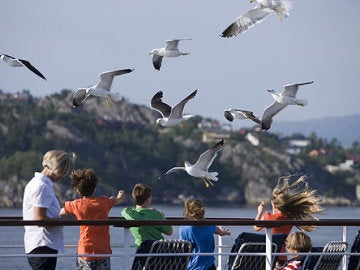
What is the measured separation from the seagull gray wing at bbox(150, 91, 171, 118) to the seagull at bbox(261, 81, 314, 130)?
127cm

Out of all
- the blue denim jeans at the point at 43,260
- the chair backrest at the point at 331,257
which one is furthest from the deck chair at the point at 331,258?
the blue denim jeans at the point at 43,260

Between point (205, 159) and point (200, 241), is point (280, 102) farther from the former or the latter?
point (200, 241)

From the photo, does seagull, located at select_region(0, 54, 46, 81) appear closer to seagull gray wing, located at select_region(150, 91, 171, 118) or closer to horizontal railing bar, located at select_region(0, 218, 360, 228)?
seagull gray wing, located at select_region(150, 91, 171, 118)

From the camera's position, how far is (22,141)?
128 metres

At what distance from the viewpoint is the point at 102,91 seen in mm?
15555

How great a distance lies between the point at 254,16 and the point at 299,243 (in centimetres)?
758

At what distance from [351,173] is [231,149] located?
65.2ft

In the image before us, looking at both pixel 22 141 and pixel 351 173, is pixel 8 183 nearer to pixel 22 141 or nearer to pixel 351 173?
pixel 22 141

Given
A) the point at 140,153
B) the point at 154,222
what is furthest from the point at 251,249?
the point at 140,153

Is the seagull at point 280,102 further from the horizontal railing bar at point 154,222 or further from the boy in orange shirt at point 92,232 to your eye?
the boy in orange shirt at point 92,232

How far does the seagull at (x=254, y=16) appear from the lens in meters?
16.5

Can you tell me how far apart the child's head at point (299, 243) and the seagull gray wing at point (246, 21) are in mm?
6904

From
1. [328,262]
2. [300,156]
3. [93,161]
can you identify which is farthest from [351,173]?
[328,262]

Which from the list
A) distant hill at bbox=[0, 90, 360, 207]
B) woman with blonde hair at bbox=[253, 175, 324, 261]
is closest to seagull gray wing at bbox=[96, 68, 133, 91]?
woman with blonde hair at bbox=[253, 175, 324, 261]
